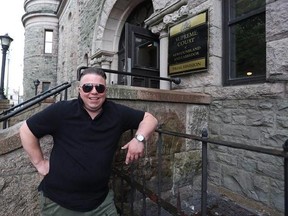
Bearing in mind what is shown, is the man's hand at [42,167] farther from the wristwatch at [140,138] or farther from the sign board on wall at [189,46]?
the sign board on wall at [189,46]

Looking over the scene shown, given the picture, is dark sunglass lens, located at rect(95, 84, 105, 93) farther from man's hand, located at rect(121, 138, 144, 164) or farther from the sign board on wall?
the sign board on wall

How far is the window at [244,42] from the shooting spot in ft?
10.9

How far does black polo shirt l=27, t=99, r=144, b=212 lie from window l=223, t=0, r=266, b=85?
8.07ft

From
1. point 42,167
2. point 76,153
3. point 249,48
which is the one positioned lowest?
point 42,167

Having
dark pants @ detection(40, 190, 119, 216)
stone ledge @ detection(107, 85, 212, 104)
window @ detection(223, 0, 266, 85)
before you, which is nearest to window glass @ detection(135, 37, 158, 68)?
window @ detection(223, 0, 266, 85)

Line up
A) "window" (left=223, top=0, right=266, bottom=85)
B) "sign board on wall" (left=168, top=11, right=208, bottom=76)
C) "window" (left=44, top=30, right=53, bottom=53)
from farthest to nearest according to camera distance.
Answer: "window" (left=44, top=30, right=53, bottom=53) < "sign board on wall" (left=168, top=11, right=208, bottom=76) < "window" (left=223, top=0, right=266, bottom=85)

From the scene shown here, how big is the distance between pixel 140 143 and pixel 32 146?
800mm

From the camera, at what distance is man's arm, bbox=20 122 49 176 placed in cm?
172

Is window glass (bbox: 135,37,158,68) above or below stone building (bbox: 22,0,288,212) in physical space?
above

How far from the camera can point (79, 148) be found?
1691 mm

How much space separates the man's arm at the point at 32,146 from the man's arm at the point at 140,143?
2.11ft

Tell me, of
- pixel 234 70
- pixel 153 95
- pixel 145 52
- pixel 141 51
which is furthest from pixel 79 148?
pixel 145 52

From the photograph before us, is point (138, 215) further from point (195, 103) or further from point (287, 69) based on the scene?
point (287, 69)

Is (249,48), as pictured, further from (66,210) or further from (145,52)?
(66,210)
